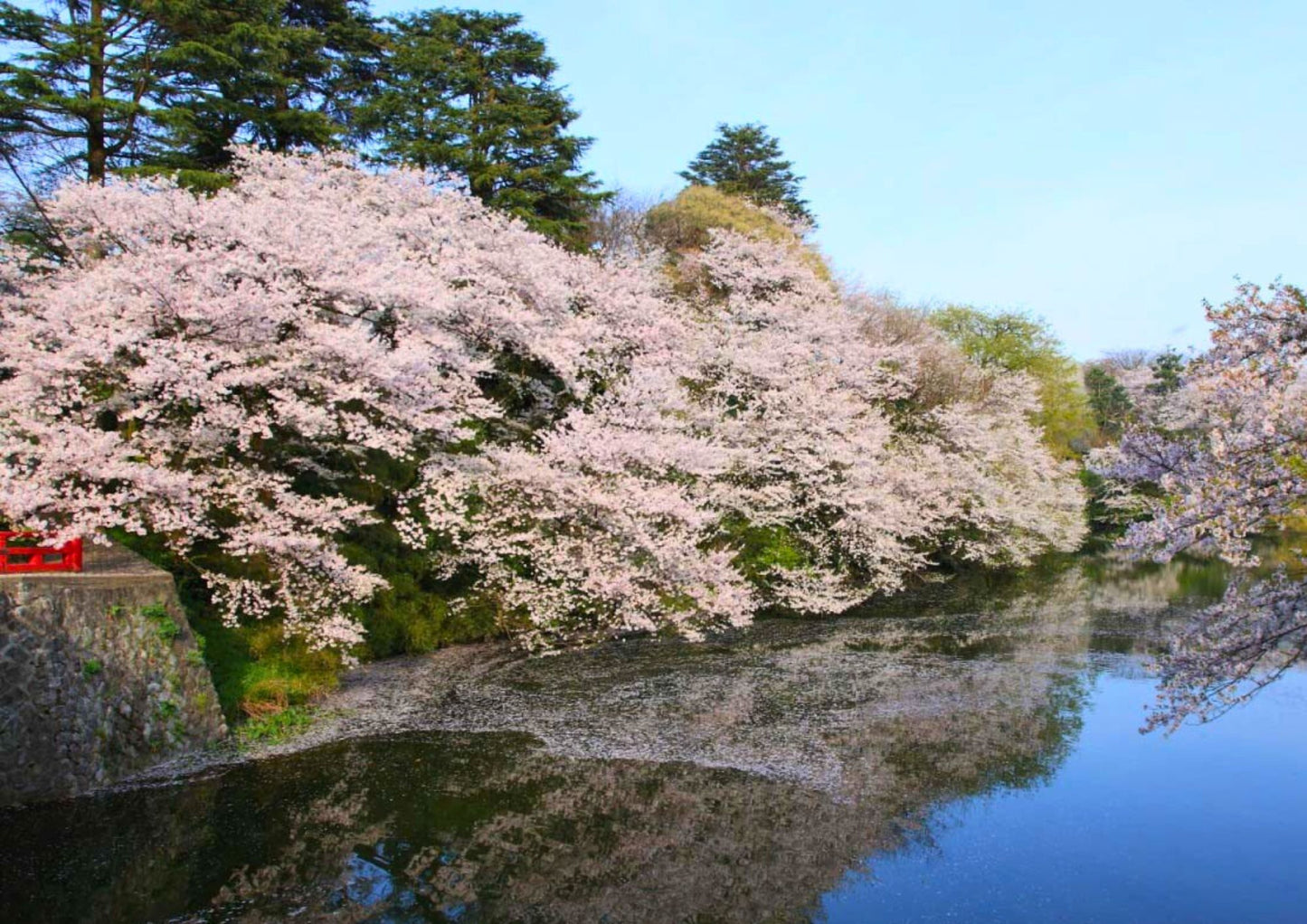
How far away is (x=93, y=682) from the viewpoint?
9242 millimetres

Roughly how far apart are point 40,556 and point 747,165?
39959 millimetres

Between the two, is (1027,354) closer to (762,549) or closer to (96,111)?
(762,549)

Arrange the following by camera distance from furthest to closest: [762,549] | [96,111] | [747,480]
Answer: [747,480], [762,549], [96,111]

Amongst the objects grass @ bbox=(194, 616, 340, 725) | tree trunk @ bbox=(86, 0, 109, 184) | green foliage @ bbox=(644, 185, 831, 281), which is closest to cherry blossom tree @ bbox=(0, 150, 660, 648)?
grass @ bbox=(194, 616, 340, 725)

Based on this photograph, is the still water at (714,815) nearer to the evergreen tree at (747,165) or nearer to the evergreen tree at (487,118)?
the evergreen tree at (487,118)

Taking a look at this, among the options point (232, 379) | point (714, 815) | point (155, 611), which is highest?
point (232, 379)

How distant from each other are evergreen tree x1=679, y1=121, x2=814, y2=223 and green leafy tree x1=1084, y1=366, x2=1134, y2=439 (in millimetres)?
22301

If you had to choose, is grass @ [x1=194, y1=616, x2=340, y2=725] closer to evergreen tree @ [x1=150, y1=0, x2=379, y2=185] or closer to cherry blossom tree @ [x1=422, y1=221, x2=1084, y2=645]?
cherry blossom tree @ [x1=422, y1=221, x2=1084, y2=645]

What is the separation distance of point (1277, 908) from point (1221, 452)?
4.46 metres

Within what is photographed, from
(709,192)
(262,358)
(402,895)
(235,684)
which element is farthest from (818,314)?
(402,895)

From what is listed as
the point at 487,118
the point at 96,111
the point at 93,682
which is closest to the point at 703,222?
the point at 487,118

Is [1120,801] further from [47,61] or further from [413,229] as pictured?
[47,61]

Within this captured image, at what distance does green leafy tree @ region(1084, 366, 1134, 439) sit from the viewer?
51156 mm

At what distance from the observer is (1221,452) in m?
6.10
